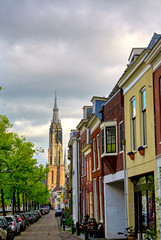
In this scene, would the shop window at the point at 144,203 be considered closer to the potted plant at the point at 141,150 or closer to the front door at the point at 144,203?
the front door at the point at 144,203

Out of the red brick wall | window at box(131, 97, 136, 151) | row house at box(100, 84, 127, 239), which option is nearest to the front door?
row house at box(100, 84, 127, 239)

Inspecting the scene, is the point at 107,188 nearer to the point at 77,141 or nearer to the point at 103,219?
the point at 103,219

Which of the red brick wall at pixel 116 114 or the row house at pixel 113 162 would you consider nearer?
the red brick wall at pixel 116 114

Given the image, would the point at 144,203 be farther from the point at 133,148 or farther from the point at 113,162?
the point at 113,162

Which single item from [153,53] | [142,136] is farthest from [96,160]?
[153,53]

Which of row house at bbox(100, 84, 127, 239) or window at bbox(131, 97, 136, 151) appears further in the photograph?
row house at bbox(100, 84, 127, 239)

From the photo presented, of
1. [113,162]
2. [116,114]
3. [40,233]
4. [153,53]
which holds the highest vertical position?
[153,53]

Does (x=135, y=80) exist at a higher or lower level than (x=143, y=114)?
higher

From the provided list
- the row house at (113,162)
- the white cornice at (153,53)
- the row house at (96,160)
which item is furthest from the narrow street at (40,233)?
the white cornice at (153,53)

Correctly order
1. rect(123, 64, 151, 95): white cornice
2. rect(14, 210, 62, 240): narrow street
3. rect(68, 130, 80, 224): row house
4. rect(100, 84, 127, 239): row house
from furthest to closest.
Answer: rect(68, 130, 80, 224): row house, rect(14, 210, 62, 240): narrow street, rect(100, 84, 127, 239): row house, rect(123, 64, 151, 95): white cornice

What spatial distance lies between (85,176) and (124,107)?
16374mm

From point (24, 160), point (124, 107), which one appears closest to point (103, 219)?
point (124, 107)

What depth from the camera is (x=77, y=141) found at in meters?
42.2

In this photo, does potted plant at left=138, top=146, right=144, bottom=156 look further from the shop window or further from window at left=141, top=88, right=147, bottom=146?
the shop window
